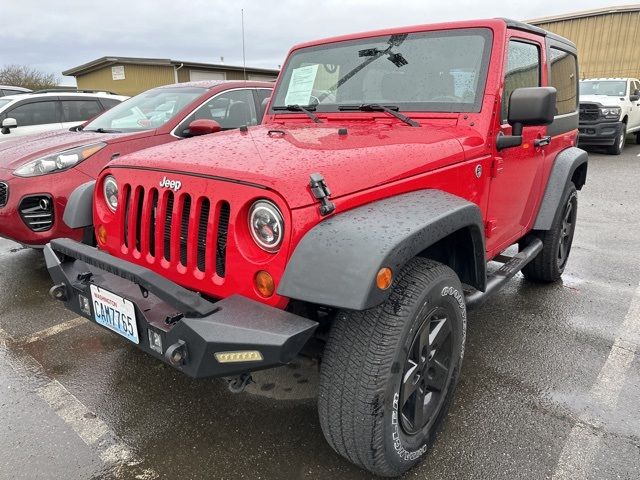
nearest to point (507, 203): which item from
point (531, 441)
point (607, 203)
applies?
point (531, 441)

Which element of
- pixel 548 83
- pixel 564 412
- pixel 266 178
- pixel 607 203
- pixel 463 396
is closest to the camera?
pixel 266 178

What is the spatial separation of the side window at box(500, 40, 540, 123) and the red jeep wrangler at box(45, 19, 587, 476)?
0.07 feet

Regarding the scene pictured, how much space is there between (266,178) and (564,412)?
6.41 ft

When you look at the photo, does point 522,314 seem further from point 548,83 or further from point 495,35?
point 495,35

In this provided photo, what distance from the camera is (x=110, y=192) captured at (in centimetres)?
255

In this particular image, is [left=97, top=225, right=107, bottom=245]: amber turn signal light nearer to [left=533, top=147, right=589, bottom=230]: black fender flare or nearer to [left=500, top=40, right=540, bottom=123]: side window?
[left=500, top=40, right=540, bottom=123]: side window

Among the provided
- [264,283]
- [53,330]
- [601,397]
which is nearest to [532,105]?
[601,397]

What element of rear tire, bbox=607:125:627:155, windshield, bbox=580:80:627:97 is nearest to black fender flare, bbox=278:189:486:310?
rear tire, bbox=607:125:627:155

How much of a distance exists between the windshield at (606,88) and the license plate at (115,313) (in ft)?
43.8

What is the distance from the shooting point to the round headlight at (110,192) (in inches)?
99.4

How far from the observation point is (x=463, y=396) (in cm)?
269

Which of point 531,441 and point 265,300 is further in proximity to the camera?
point 531,441

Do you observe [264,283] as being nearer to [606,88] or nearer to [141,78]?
[606,88]

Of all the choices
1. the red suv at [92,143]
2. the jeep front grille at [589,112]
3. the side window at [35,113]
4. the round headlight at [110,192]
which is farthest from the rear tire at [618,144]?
the round headlight at [110,192]
